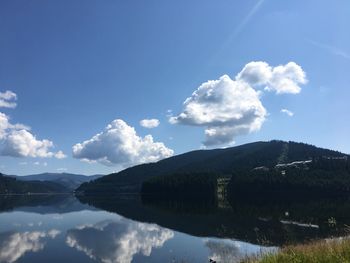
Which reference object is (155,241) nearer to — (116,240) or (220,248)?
(116,240)

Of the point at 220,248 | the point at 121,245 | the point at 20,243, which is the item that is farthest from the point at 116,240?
the point at 220,248

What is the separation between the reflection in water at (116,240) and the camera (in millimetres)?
53281

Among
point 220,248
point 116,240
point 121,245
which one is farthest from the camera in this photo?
point 116,240

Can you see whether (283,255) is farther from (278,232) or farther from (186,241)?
(278,232)

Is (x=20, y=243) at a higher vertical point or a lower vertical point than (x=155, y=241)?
higher

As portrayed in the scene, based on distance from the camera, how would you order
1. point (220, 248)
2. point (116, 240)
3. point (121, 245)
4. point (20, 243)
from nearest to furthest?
1. point (220, 248)
2. point (121, 245)
3. point (20, 243)
4. point (116, 240)

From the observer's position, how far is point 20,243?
2509 inches

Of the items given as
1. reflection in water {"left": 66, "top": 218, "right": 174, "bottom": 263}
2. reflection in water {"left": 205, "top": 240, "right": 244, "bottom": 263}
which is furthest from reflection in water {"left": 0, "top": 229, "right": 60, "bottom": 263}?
reflection in water {"left": 205, "top": 240, "right": 244, "bottom": 263}

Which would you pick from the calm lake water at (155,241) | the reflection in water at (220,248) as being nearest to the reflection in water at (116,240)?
the calm lake water at (155,241)

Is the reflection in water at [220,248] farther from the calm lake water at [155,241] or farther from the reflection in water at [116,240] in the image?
the reflection in water at [116,240]

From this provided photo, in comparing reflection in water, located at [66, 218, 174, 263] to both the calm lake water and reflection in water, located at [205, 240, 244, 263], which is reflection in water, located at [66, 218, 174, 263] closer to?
the calm lake water

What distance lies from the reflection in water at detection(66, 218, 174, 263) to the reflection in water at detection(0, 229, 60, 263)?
403cm

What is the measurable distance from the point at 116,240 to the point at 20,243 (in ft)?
46.3

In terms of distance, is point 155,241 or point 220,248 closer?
point 220,248
